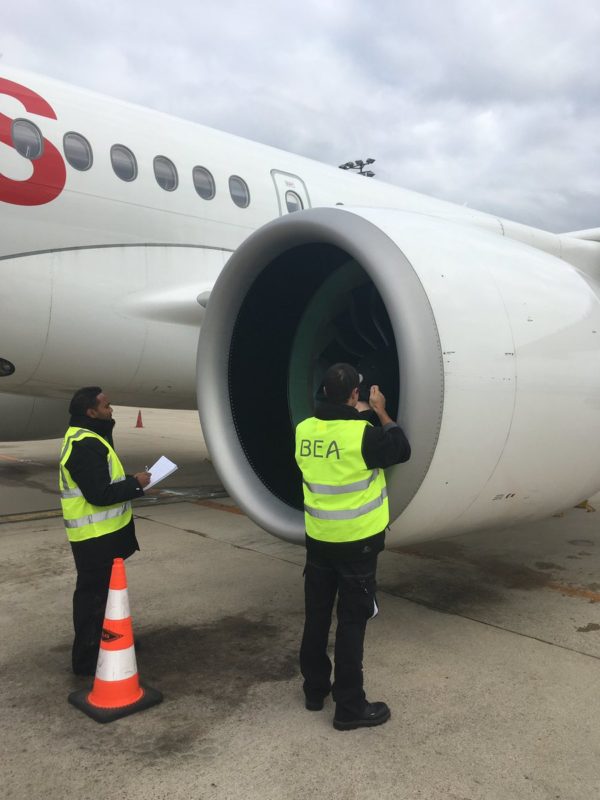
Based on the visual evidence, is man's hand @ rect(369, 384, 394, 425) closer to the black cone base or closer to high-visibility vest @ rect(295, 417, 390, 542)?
high-visibility vest @ rect(295, 417, 390, 542)

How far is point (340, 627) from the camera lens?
8.73 feet

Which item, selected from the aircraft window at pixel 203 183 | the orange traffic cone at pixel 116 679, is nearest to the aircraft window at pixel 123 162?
the aircraft window at pixel 203 183

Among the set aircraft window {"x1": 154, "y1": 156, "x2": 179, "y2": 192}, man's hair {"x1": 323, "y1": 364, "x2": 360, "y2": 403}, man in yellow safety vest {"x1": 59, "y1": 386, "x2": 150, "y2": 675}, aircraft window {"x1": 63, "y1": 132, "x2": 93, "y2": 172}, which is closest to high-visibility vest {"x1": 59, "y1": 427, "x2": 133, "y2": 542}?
man in yellow safety vest {"x1": 59, "y1": 386, "x2": 150, "y2": 675}

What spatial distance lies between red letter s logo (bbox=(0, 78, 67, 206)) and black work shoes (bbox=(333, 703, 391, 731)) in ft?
13.2

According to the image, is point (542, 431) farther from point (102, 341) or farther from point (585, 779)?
point (102, 341)

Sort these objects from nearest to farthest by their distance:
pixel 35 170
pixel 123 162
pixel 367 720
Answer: pixel 367 720 < pixel 35 170 < pixel 123 162

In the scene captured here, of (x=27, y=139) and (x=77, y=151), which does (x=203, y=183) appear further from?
(x=27, y=139)

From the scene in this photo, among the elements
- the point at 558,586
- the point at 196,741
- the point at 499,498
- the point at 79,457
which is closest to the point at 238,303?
the point at 79,457

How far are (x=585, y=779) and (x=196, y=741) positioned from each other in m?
1.31

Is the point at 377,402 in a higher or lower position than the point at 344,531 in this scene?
higher

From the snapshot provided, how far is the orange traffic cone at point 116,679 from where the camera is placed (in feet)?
8.68

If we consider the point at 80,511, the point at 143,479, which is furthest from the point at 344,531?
the point at 80,511

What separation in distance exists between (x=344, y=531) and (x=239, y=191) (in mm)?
4281

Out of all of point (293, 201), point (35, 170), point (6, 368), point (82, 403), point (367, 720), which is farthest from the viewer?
point (293, 201)
